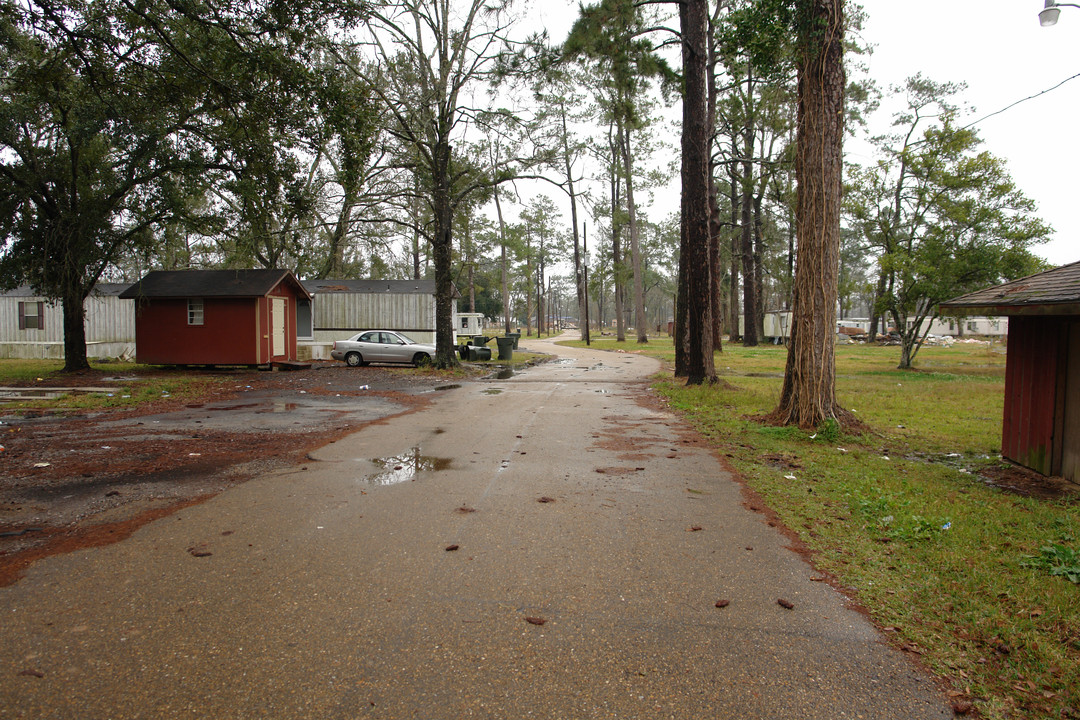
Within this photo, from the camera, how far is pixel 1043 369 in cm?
671

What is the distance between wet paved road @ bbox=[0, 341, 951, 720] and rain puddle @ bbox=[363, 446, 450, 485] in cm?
38

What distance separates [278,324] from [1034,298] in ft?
72.5

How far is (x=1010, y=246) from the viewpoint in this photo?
19.3 metres

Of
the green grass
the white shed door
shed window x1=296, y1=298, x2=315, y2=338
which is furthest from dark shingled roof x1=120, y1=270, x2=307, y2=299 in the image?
shed window x1=296, y1=298, x2=315, y2=338

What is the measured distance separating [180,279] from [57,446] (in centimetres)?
1602

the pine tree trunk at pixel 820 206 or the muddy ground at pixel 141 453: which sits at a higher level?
the pine tree trunk at pixel 820 206

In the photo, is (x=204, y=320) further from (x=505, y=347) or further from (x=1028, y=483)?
(x=1028, y=483)

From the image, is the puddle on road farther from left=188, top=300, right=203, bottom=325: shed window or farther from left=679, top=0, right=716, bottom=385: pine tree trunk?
left=188, top=300, right=203, bottom=325: shed window

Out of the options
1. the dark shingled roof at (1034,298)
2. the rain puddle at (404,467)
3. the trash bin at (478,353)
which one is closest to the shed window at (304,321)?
the trash bin at (478,353)

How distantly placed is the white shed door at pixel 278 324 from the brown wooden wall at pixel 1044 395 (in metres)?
21.3

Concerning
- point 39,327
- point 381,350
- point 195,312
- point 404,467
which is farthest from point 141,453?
point 39,327

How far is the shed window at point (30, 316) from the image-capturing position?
28.5 metres

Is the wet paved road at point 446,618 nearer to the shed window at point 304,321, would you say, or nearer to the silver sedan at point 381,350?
the silver sedan at point 381,350

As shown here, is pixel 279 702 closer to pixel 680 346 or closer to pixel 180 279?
pixel 680 346
